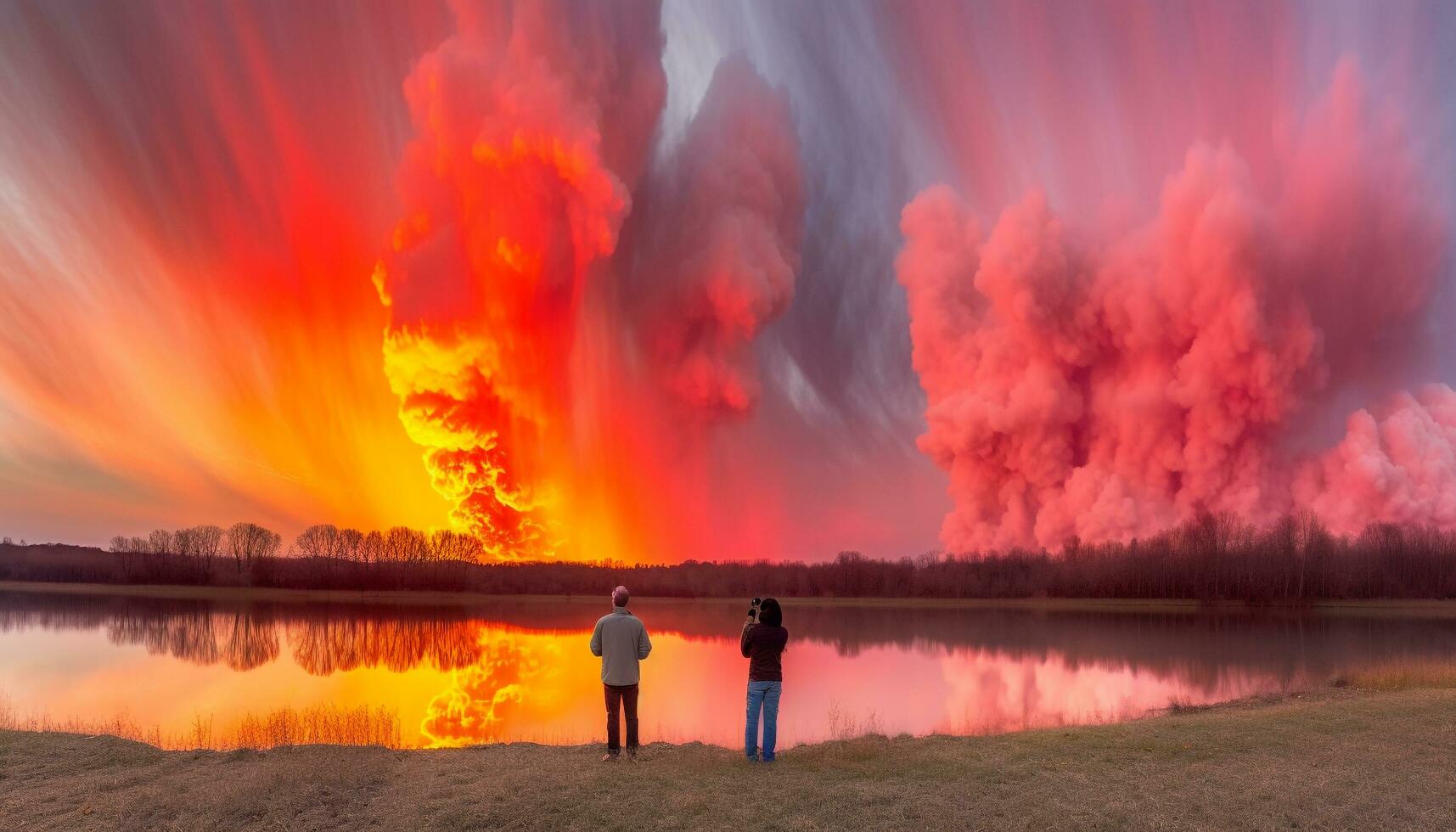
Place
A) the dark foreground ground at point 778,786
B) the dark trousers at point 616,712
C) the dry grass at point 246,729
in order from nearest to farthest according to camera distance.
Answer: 1. the dark foreground ground at point 778,786
2. the dark trousers at point 616,712
3. the dry grass at point 246,729

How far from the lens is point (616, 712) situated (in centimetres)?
1344

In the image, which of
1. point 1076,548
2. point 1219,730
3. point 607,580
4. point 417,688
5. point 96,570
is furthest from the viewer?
point 96,570

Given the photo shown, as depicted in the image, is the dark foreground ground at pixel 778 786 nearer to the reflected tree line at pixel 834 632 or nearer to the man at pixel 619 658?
the man at pixel 619 658

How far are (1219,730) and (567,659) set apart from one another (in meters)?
29.7

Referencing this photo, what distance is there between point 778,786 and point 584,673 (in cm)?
2476

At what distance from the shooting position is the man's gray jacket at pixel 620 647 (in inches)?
523

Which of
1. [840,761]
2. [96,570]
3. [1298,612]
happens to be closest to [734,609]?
[1298,612]

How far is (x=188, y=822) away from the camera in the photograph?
34.6ft

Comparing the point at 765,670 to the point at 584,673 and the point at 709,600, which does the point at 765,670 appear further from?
the point at 709,600

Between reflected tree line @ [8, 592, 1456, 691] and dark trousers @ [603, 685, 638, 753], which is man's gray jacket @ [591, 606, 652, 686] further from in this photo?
reflected tree line @ [8, 592, 1456, 691]

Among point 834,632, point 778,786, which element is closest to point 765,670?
point 778,786

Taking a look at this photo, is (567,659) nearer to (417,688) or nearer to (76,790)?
(417,688)

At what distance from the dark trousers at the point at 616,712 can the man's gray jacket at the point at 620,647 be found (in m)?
0.13

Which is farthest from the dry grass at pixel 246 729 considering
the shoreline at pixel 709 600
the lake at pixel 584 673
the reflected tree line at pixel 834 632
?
the shoreline at pixel 709 600
